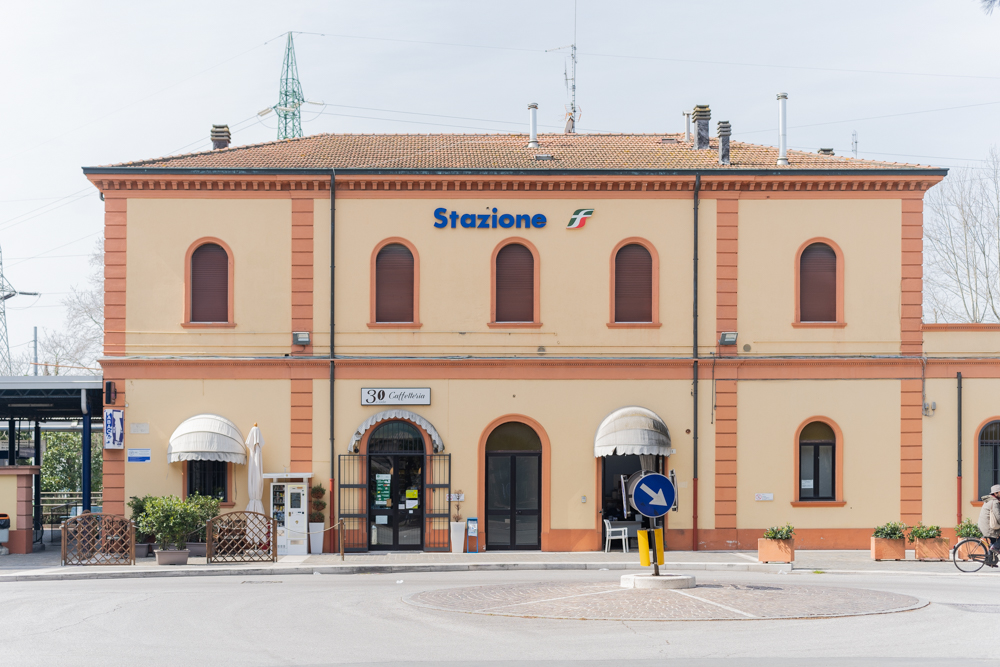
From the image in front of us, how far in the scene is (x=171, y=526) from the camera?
22484 mm

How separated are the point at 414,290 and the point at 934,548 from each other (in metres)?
12.8

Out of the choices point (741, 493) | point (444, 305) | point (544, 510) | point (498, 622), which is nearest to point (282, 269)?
point (444, 305)

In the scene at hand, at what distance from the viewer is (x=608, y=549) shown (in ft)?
82.4

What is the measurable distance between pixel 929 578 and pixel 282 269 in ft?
Answer: 50.6

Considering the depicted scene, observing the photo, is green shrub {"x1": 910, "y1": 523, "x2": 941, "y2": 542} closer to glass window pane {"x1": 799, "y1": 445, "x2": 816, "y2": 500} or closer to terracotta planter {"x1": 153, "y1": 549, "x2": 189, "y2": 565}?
glass window pane {"x1": 799, "y1": 445, "x2": 816, "y2": 500}

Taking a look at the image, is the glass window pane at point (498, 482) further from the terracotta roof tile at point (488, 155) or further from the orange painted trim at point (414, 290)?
the terracotta roof tile at point (488, 155)

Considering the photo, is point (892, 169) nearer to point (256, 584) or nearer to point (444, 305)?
point (444, 305)

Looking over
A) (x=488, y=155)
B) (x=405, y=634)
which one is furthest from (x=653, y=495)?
(x=488, y=155)

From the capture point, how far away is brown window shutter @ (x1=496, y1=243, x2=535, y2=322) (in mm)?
25938

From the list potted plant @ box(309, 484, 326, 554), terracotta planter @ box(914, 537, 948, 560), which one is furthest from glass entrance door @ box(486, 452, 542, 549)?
terracotta planter @ box(914, 537, 948, 560)

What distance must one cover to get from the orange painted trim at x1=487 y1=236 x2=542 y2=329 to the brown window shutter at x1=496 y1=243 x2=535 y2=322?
93 mm

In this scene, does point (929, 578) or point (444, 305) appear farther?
point (444, 305)

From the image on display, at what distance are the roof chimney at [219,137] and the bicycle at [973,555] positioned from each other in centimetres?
2046

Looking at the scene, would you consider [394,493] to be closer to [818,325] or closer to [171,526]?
[171,526]
